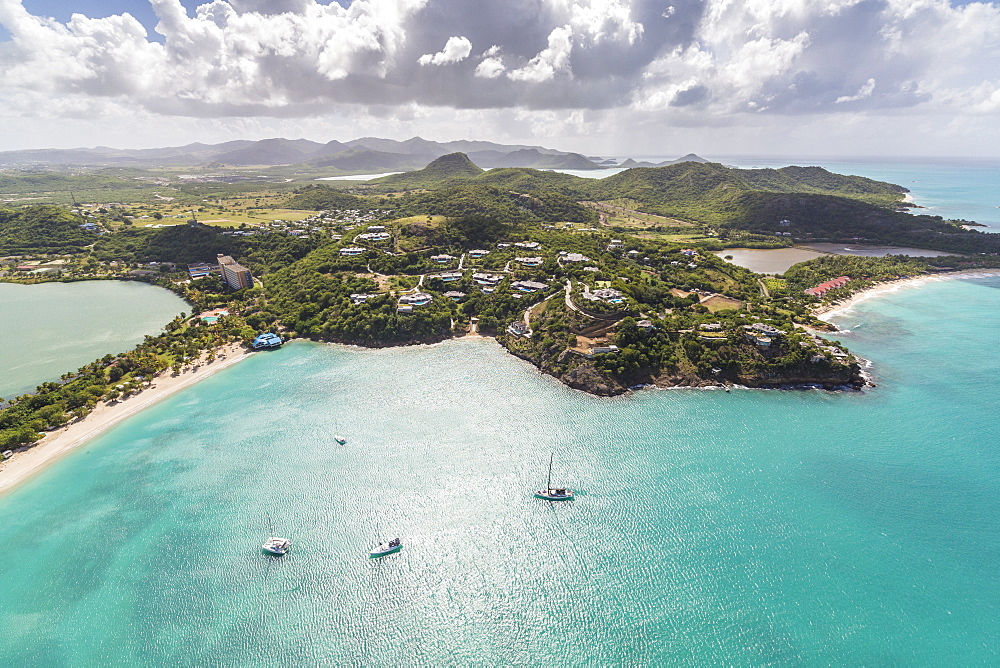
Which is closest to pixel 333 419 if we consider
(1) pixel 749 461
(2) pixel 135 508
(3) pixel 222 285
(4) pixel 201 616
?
(2) pixel 135 508

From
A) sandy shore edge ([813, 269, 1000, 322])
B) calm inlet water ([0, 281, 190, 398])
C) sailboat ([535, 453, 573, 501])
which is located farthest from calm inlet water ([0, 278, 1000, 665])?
sandy shore edge ([813, 269, 1000, 322])

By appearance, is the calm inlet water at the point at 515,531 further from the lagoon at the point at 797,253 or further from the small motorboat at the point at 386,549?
the lagoon at the point at 797,253

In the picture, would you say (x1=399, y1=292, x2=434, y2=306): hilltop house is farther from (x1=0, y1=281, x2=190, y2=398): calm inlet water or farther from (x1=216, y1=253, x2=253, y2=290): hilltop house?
(x1=0, y1=281, x2=190, y2=398): calm inlet water

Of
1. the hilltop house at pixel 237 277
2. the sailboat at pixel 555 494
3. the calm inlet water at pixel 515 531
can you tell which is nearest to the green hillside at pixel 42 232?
the hilltop house at pixel 237 277

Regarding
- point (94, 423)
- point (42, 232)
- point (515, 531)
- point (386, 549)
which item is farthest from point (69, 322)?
point (515, 531)

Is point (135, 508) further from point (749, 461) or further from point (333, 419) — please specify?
point (749, 461)

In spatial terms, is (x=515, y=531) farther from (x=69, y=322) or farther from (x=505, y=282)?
(x=69, y=322)
